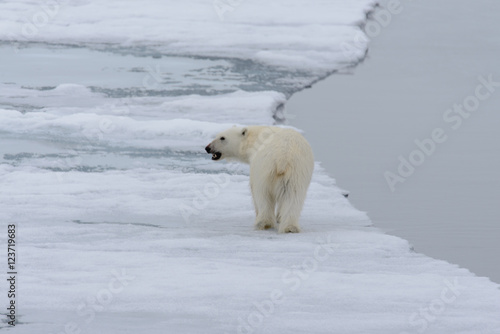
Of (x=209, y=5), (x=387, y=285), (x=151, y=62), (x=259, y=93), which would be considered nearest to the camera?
(x=387, y=285)

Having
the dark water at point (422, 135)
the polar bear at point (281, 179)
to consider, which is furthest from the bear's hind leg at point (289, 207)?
the dark water at point (422, 135)

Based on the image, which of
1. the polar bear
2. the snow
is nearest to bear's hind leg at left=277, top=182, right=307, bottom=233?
the polar bear

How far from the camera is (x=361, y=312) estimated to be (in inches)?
156

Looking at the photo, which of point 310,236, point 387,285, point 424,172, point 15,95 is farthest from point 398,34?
point 387,285

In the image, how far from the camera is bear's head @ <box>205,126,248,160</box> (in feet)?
20.4

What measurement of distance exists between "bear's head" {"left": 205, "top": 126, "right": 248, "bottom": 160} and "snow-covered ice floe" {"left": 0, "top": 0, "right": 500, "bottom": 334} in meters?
0.41

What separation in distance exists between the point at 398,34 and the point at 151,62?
506 cm

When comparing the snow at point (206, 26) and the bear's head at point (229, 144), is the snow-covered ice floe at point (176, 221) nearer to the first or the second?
the snow at point (206, 26)

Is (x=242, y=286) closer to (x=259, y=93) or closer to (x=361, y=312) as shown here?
(x=361, y=312)

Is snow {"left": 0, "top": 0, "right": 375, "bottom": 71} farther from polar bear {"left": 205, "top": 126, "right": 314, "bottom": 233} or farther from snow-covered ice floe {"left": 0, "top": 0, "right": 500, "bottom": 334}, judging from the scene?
polar bear {"left": 205, "top": 126, "right": 314, "bottom": 233}

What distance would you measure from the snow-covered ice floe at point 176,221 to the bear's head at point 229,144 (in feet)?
1.36

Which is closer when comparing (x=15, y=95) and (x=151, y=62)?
(x=15, y=95)

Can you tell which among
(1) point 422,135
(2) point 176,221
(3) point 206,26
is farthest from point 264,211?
(3) point 206,26

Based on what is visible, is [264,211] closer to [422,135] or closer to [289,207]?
[289,207]
